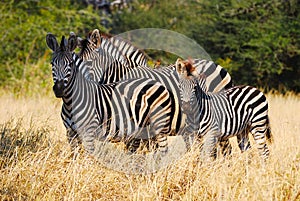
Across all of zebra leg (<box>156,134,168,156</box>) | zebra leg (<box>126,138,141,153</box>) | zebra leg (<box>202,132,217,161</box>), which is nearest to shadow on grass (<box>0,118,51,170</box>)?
zebra leg (<box>126,138,141,153</box>)

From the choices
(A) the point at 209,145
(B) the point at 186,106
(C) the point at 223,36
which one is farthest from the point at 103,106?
(C) the point at 223,36

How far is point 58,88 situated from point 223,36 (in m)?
14.4

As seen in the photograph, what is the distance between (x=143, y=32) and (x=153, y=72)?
1764cm

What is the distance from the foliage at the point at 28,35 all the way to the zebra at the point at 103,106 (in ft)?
25.8

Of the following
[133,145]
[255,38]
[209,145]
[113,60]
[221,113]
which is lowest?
[133,145]

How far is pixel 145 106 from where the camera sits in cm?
724

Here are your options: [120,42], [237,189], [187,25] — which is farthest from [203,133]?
[187,25]

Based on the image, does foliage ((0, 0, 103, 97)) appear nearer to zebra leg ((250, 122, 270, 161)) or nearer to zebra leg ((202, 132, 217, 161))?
zebra leg ((250, 122, 270, 161))

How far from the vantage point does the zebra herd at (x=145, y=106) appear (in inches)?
259

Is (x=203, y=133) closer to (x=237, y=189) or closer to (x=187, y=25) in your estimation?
(x=237, y=189)

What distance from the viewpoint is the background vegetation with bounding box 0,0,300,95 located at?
17.1m

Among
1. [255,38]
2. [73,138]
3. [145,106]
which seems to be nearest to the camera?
[73,138]

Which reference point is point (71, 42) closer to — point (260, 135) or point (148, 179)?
point (148, 179)

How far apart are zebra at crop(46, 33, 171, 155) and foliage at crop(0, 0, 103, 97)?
310 inches
